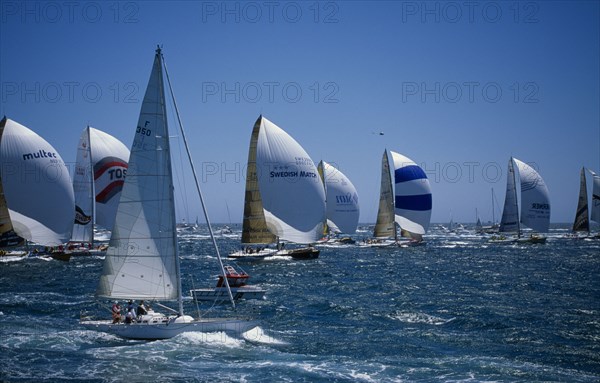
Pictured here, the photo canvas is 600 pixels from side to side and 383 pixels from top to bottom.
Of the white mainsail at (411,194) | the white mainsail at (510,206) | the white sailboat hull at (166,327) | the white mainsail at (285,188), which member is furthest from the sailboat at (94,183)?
the white mainsail at (510,206)

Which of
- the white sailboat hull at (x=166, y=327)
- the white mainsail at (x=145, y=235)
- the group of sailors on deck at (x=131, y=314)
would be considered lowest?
the white sailboat hull at (x=166, y=327)

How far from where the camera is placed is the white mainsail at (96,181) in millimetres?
65375

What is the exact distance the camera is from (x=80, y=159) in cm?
6569

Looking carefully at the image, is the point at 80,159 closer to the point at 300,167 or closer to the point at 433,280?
the point at 300,167

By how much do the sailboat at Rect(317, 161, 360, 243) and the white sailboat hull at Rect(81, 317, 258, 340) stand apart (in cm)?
6651

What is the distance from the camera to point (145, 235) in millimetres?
23250

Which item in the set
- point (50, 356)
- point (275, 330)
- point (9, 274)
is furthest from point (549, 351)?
point (9, 274)

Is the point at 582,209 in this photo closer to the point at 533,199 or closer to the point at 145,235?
the point at 533,199

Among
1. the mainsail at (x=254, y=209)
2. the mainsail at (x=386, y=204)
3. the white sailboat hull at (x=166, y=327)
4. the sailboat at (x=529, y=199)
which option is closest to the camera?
the white sailboat hull at (x=166, y=327)

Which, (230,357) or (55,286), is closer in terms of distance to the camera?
(230,357)

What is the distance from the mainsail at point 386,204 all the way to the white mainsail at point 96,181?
37.7 meters

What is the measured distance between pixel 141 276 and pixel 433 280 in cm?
2917

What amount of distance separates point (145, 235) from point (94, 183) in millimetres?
46544

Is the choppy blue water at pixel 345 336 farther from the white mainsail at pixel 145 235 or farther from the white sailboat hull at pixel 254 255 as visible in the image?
the white sailboat hull at pixel 254 255
